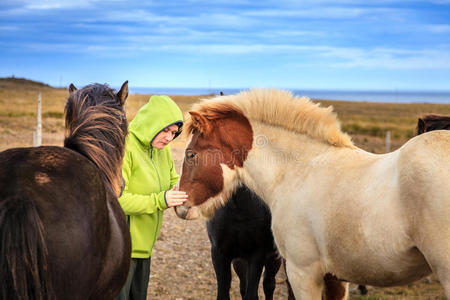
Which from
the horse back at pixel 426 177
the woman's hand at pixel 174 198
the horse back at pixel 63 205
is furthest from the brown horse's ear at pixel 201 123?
the horse back at pixel 426 177

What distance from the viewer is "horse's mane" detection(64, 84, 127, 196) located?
2729 millimetres

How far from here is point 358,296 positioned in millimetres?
5609

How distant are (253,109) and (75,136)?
1.26 metres

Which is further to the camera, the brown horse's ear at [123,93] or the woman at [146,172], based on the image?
the woman at [146,172]

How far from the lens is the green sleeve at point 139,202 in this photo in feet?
10.6

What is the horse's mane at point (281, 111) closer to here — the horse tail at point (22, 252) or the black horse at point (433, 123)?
the horse tail at point (22, 252)

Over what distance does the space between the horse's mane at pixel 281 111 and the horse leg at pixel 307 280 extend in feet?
2.84

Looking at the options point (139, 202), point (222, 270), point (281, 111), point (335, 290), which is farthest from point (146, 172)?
point (335, 290)

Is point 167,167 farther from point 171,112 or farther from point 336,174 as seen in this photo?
point 336,174

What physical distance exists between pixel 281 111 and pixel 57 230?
181 centimetres

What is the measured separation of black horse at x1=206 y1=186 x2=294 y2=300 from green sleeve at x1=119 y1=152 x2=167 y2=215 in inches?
37.2

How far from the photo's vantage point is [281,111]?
3172 mm

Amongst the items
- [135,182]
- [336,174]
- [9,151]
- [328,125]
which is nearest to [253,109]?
[328,125]

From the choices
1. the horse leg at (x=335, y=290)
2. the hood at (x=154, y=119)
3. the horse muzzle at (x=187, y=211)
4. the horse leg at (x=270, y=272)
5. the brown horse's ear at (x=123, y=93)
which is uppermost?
the brown horse's ear at (x=123, y=93)
